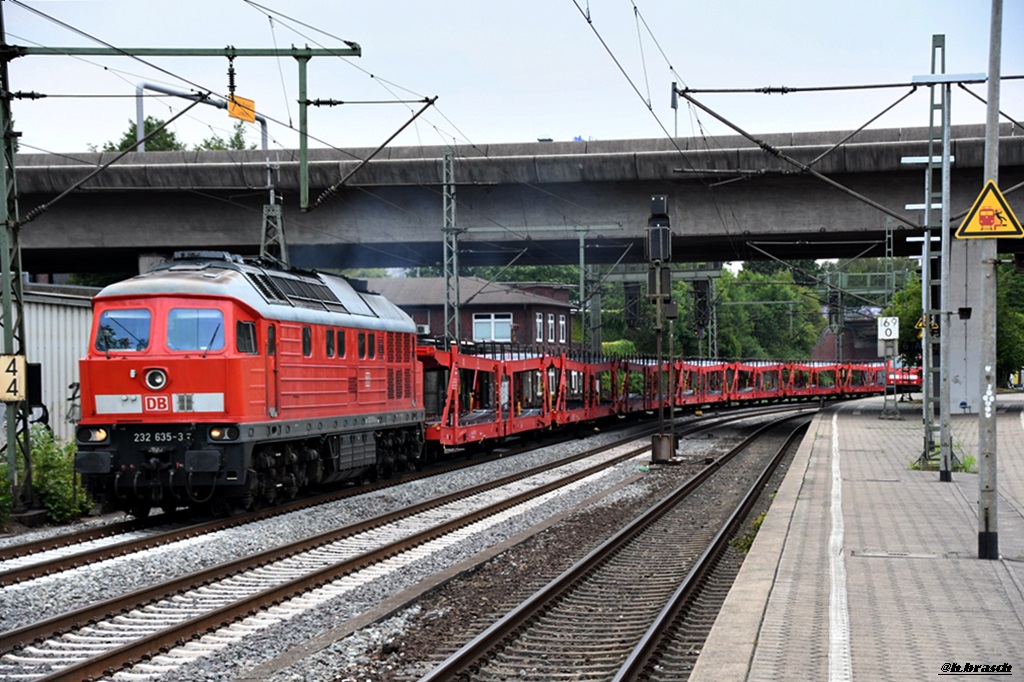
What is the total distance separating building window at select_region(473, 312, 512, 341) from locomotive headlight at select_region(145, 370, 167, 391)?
56520 mm

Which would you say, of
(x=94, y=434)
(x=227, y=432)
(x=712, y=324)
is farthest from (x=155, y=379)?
(x=712, y=324)

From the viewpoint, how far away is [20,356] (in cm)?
1670

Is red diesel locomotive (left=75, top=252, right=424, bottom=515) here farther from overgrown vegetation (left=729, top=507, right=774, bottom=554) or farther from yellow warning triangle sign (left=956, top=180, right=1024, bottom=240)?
yellow warning triangle sign (left=956, top=180, right=1024, bottom=240)

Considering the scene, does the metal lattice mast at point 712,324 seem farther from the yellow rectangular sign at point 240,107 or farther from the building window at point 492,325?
the yellow rectangular sign at point 240,107

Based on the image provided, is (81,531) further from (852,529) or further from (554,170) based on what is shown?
(554,170)

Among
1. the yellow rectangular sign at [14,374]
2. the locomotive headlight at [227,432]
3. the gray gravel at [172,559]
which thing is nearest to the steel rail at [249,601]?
the gray gravel at [172,559]

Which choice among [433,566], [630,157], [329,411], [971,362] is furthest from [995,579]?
[971,362]

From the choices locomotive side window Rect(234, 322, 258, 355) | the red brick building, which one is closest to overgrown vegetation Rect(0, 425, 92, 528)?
locomotive side window Rect(234, 322, 258, 355)

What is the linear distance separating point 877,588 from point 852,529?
4.09 meters

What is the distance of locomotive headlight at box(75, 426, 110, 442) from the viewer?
16219 mm

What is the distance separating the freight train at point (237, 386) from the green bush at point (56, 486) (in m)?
1.20

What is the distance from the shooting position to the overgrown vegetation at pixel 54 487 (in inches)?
680

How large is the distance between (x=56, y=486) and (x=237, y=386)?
349 centimetres

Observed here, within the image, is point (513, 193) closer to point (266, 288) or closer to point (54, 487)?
point (266, 288)
